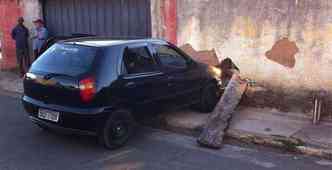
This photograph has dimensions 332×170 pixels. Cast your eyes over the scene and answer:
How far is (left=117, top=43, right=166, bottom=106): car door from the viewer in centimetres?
635

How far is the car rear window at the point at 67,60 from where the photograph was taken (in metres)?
6.07

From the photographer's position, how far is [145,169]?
555cm

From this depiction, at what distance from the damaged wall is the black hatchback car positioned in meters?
1.99

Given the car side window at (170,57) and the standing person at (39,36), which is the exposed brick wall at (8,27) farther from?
the car side window at (170,57)

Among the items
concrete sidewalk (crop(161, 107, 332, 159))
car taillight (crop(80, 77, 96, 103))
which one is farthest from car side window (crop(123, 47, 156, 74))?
concrete sidewalk (crop(161, 107, 332, 159))

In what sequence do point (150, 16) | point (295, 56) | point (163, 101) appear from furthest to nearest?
point (150, 16), point (295, 56), point (163, 101)

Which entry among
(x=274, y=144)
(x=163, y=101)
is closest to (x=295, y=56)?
(x=274, y=144)

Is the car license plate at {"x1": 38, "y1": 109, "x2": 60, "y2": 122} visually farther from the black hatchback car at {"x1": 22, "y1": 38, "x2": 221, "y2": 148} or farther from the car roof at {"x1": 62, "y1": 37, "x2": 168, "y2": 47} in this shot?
the car roof at {"x1": 62, "y1": 37, "x2": 168, "y2": 47}

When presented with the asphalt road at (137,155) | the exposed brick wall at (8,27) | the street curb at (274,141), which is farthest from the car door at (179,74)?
the exposed brick wall at (8,27)

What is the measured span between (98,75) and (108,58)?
1.00ft

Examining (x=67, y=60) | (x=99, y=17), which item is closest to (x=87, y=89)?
(x=67, y=60)

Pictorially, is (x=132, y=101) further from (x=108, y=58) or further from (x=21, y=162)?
(x=21, y=162)

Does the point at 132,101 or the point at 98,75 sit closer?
the point at 98,75

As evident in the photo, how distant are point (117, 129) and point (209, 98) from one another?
236cm
